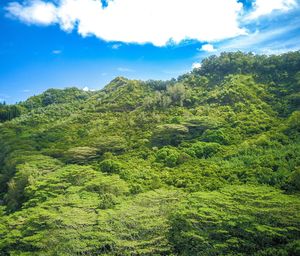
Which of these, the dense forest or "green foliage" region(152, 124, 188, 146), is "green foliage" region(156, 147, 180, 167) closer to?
the dense forest

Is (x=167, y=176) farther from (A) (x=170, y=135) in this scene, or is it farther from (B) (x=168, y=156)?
(A) (x=170, y=135)

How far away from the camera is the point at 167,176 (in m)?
32.0

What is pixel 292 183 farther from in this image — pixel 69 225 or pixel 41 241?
pixel 41 241

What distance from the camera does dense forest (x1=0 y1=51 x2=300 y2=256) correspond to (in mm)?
19922

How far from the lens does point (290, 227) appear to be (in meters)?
18.5

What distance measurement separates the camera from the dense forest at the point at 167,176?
19922 millimetres

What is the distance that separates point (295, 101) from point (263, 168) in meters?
28.4

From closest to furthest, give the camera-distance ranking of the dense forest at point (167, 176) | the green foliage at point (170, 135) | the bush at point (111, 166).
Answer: the dense forest at point (167, 176) < the bush at point (111, 166) < the green foliage at point (170, 135)

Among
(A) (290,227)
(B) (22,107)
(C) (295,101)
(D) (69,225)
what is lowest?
(A) (290,227)

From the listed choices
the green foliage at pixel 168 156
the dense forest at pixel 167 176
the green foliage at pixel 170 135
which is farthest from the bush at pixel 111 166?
the green foliage at pixel 170 135

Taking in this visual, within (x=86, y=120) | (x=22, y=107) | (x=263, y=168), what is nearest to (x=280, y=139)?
(x=263, y=168)

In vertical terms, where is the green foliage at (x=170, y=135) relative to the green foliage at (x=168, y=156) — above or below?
above

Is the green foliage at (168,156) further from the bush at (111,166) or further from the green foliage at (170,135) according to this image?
the bush at (111,166)

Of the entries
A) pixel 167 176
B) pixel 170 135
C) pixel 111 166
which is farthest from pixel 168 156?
pixel 170 135
